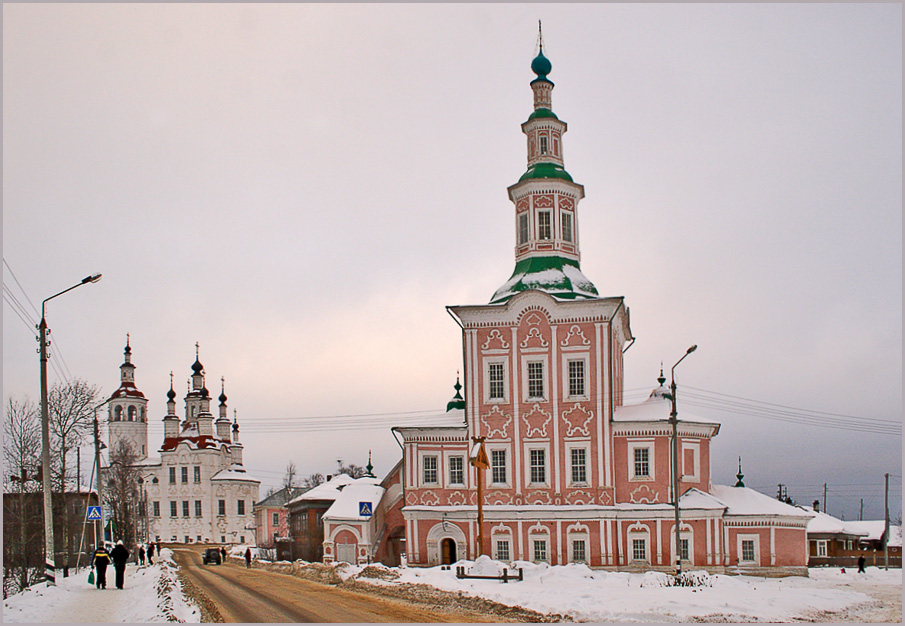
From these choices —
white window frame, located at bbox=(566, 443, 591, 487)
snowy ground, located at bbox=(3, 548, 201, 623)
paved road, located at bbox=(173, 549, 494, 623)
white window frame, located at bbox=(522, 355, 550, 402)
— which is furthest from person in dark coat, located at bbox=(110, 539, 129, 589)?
white window frame, located at bbox=(566, 443, 591, 487)

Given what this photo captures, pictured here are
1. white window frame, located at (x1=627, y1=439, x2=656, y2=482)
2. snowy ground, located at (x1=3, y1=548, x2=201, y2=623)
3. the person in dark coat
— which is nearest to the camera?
snowy ground, located at (x1=3, y1=548, x2=201, y2=623)

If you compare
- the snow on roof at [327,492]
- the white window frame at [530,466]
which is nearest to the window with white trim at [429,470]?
the white window frame at [530,466]

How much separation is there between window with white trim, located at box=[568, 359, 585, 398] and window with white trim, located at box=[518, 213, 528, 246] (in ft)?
24.1

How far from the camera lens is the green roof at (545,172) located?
4319 cm

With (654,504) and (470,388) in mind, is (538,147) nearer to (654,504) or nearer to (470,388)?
(470,388)

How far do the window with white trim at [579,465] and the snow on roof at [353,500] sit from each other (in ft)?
33.1

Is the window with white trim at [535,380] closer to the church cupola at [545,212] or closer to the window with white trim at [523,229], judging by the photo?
the church cupola at [545,212]

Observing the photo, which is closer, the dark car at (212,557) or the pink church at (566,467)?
the pink church at (566,467)

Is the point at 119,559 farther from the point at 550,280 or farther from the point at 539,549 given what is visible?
the point at 550,280

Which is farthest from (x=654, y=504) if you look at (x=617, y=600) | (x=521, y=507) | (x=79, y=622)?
(x=79, y=622)

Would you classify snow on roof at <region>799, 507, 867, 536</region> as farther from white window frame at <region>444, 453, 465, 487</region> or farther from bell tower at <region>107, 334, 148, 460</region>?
bell tower at <region>107, 334, 148, 460</region>

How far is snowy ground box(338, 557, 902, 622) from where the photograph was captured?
19594 millimetres

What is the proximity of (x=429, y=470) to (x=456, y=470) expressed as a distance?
1.22m

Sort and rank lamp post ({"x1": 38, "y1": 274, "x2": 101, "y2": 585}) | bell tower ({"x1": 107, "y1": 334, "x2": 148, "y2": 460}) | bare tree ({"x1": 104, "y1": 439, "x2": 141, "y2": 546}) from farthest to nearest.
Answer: bell tower ({"x1": 107, "y1": 334, "x2": 148, "y2": 460}) → bare tree ({"x1": 104, "y1": 439, "x2": 141, "y2": 546}) → lamp post ({"x1": 38, "y1": 274, "x2": 101, "y2": 585})
